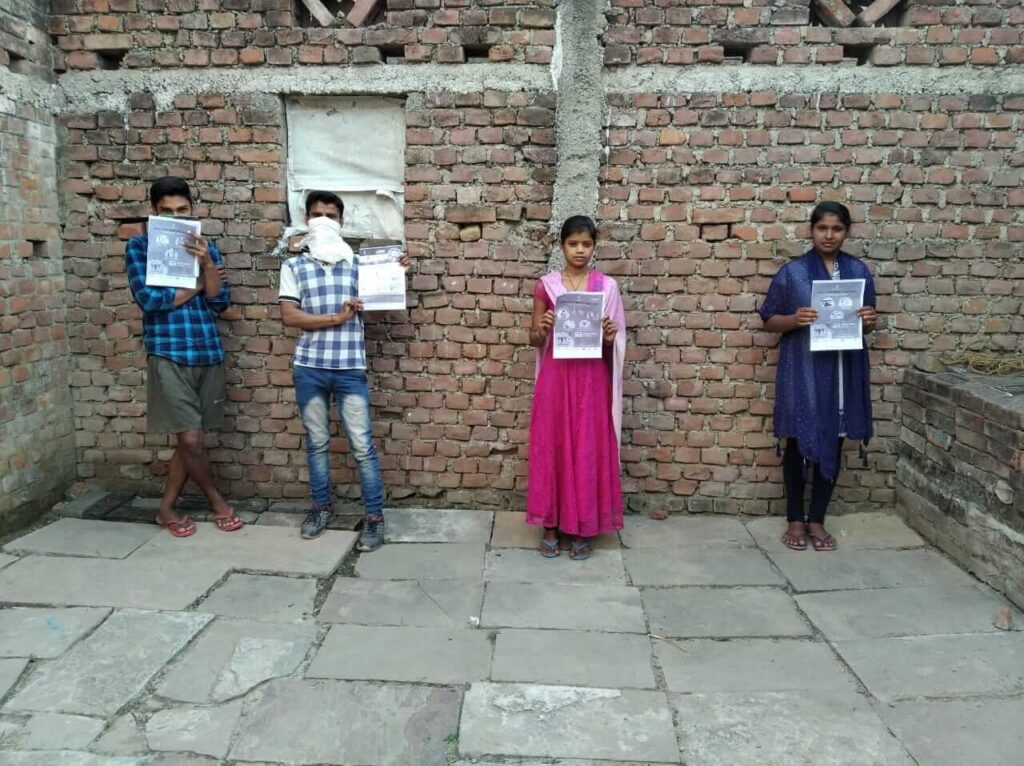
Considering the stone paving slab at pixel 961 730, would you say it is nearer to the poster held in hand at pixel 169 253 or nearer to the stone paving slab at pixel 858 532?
the stone paving slab at pixel 858 532

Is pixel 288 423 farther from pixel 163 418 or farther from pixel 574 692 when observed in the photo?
pixel 574 692

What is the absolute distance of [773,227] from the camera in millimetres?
3986

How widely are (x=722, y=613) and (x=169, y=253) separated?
323 cm

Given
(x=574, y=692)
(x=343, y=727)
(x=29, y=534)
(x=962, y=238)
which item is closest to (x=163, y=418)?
(x=29, y=534)

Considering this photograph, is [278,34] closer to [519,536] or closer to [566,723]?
[519,536]

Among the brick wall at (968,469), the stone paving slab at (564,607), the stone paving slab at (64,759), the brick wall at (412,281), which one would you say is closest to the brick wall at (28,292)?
the brick wall at (412,281)

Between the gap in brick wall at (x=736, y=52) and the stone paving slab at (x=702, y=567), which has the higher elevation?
the gap in brick wall at (x=736, y=52)

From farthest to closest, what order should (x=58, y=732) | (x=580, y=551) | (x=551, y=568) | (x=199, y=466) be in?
(x=199, y=466) < (x=580, y=551) < (x=551, y=568) < (x=58, y=732)

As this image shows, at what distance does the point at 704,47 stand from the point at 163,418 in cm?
357

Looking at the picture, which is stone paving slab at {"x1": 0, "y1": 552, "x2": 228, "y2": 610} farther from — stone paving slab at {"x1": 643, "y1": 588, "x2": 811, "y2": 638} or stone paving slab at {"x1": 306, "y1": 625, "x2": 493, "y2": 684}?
stone paving slab at {"x1": 643, "y1": 588, "x2": 811, "y2": 638}

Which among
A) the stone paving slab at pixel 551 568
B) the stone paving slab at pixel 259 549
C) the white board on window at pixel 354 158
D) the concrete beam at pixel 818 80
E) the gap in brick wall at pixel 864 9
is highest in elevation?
the gap in brick wall at pixel 864 9

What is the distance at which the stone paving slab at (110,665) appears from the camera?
250 cm

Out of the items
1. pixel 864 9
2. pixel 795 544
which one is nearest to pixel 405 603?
pixel 795 544

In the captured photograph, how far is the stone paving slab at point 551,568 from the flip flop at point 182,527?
1657 millimetres
